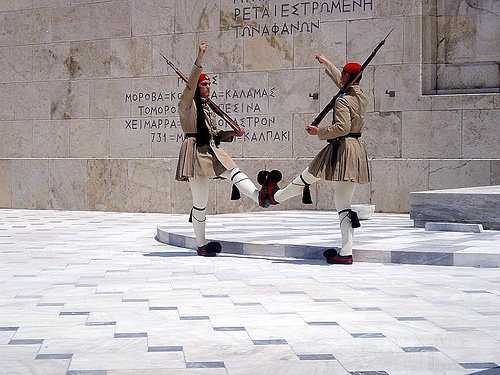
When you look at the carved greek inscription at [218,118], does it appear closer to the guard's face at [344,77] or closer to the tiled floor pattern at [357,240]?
the tiled floor pattern at [357,240]

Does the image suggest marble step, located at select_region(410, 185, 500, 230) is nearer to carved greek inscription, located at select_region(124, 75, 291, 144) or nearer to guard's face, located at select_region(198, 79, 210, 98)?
guard's face, located at select_region(198, 79, 210, 98)

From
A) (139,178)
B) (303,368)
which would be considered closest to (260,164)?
(139,178)

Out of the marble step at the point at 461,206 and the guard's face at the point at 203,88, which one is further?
the marble step at the point at 461,206

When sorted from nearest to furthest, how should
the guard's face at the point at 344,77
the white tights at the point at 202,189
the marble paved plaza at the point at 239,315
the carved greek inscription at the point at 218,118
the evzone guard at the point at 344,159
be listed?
the marble paved plaza at the point at 239,315 → the evzone guard at the point at 344,159 → the guard's face at the point at 344,77 → the white tights at the point at 202,189 → the carved greek inscription at the point at 218,118

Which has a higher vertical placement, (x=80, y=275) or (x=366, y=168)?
(x=366, y=168)

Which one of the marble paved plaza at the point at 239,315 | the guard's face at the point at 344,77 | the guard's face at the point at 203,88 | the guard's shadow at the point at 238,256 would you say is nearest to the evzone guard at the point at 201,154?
the guard's face at the point at 203,88

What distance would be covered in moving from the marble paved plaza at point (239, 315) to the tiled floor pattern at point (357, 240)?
129mm

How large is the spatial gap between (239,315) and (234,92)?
31.6ft

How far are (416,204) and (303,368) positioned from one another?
6956 millimetres

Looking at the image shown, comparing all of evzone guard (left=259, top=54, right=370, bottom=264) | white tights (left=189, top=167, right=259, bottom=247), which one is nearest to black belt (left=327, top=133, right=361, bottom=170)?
evzone guard (left=259, top=54, right=370, bottom=264)

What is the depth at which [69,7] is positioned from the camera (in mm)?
16828

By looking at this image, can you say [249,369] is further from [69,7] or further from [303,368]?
[69,7]

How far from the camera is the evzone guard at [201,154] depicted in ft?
30.1

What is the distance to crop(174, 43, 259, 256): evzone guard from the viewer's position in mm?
9172
